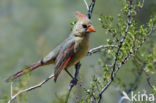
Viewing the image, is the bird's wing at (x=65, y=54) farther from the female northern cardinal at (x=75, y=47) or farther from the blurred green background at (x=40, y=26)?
the blurred green background at (x=40, y=26)

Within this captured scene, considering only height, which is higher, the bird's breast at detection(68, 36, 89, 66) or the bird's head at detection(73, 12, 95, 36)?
the bird's head at detection(73, 12, 95, 36)

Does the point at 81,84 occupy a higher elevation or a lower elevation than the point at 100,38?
higher

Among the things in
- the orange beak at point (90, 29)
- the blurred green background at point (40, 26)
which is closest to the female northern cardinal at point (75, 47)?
the orange beak at point (90, 29)

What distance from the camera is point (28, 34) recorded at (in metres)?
6.51

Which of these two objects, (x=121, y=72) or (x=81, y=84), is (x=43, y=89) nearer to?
(x=121, y=72)

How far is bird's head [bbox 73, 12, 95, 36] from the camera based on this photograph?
3.28m

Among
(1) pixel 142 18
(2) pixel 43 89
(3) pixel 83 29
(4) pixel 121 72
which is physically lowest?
(2) pixel 43 89

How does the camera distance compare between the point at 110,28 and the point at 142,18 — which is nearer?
the point at 110,28

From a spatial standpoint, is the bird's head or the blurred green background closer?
the bird's head

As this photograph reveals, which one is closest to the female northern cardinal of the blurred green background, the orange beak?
the orange beak

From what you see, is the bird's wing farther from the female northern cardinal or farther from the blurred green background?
the blurred green background

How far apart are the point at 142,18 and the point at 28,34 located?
2.52m

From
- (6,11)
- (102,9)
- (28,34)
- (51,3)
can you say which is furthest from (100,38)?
(6,11)

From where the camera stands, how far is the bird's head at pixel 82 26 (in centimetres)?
328
